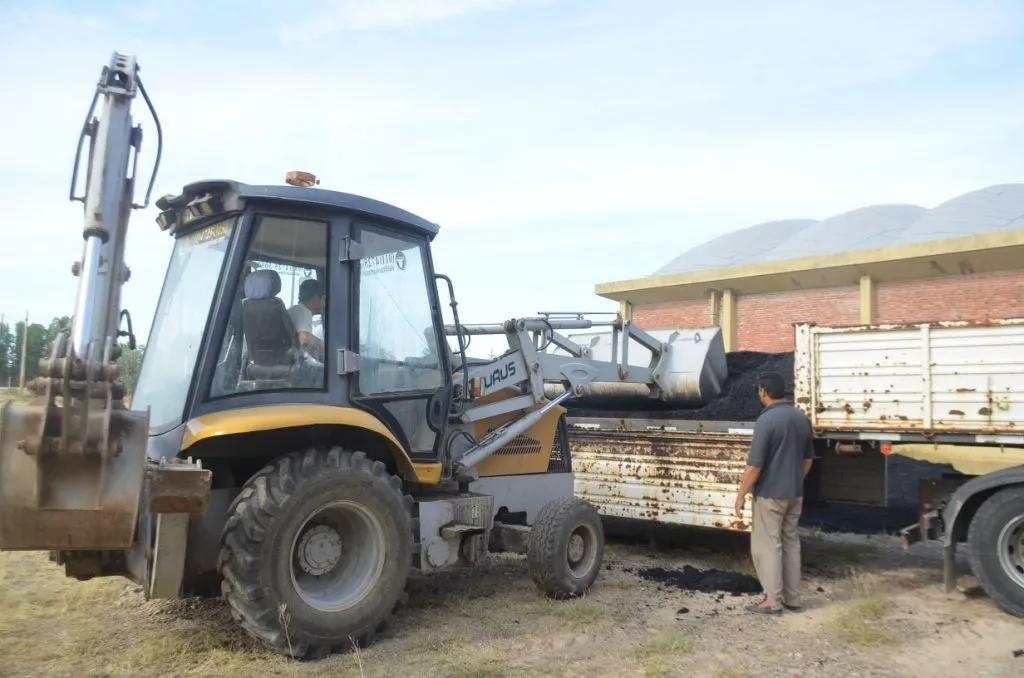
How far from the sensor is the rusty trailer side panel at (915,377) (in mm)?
5809

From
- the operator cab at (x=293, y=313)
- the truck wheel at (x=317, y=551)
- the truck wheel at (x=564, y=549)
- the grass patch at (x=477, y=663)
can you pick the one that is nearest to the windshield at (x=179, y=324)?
the operator cab at (x=293, y=313)

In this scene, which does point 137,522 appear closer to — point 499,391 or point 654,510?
point 499,391

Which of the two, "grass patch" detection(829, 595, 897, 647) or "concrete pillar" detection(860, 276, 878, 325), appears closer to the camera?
"grass patch" detection(829, 595, 897, 647)

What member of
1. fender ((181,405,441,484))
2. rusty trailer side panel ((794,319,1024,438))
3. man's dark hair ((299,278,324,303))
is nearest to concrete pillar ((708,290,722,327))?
rusty trailer side panel ((794,319,1024,438))

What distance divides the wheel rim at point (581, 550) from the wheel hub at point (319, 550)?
1840 mm

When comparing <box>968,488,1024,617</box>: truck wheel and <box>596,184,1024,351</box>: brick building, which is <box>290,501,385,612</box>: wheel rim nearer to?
<box>968,488,1024,617</box>: truck wheel

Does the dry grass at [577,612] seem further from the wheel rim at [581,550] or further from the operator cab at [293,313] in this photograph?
the operator cab at [293,313]

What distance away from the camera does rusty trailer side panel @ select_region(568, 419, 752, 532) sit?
6988mm

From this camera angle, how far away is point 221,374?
14.6ft

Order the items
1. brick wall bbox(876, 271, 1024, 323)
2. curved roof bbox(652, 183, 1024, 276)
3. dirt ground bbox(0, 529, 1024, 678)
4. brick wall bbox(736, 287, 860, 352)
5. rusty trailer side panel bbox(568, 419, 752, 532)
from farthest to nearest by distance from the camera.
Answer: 1. curved roof bbox(652, 183, 1024, 276)
2. brick wall bbox(736, 287, 860, 352)
3. brick wall bbox(876, 271, 1024, 323)
4. rusty trailer side panel bbox(568, 419, 752, 532)
5. dirt ground bbox(0, 529, 1024, 678)

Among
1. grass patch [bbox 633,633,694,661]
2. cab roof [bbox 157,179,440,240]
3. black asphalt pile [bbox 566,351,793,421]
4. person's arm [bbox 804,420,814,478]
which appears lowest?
grass patch [bbox 633,633,694,661]

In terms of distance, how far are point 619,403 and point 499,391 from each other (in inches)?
116

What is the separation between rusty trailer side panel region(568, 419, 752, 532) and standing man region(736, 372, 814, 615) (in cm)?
86

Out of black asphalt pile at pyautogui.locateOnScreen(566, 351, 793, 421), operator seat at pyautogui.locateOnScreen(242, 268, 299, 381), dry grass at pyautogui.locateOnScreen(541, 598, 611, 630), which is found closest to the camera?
operator seat at pyautogui.locateOnScreen(242, 268, 299, 381)
